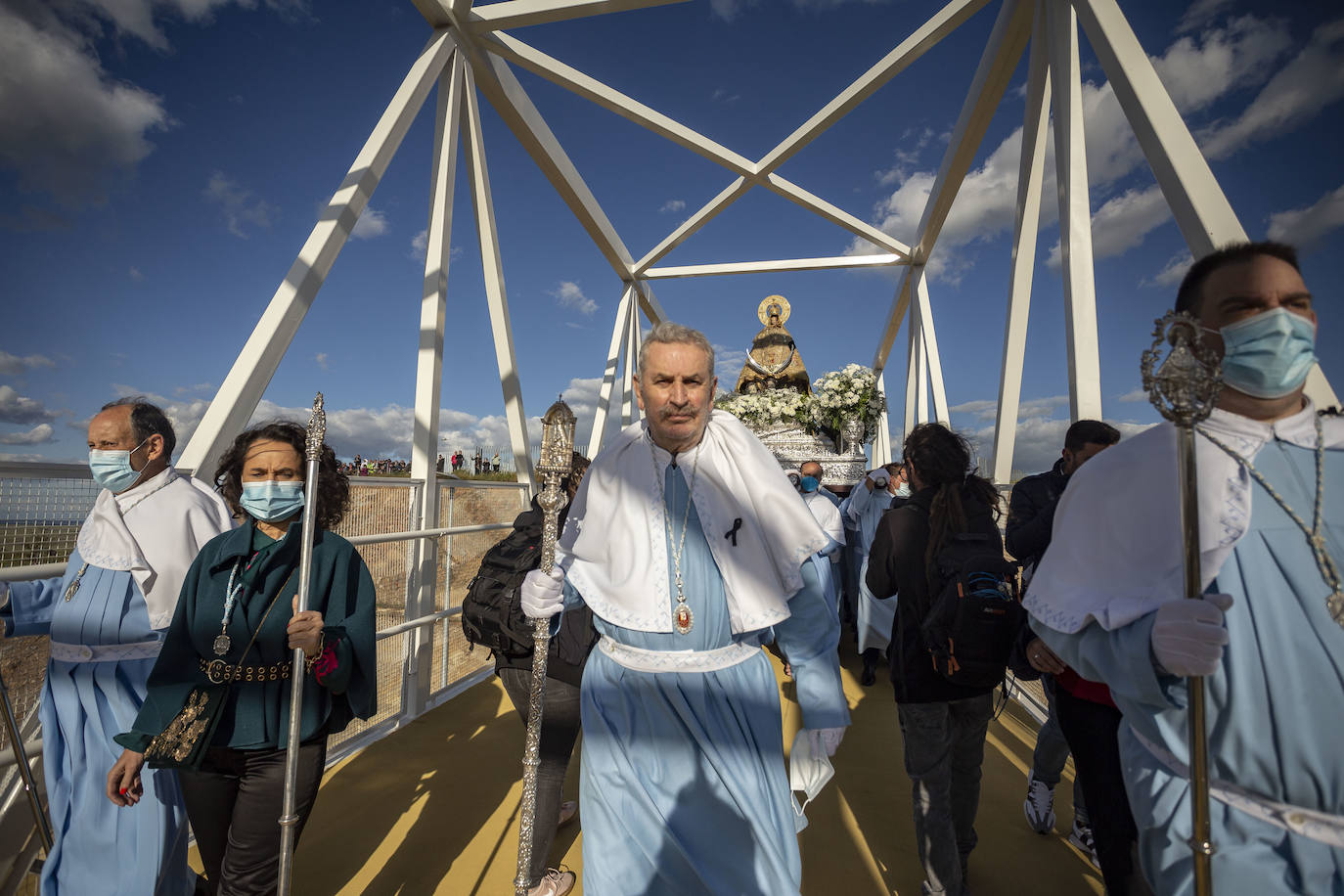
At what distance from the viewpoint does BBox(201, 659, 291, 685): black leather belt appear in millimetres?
2072

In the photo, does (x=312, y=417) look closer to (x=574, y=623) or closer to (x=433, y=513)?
(x=574, y=623)

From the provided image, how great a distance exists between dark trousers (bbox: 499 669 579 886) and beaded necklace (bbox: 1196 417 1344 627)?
9.00ft

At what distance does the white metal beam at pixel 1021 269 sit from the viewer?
6273 millimetres

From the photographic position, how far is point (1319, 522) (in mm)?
1267

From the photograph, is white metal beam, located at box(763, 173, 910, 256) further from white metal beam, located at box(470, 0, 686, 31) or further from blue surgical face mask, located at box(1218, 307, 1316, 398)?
blue surgical face mask, located at box(1218, 307, 1316, 398)

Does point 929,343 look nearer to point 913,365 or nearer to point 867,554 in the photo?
point 913,365

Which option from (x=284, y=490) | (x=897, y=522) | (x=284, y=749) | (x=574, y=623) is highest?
(x=284, y=490)

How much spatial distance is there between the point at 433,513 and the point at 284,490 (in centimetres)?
320

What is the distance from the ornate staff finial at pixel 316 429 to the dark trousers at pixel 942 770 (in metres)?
2.74

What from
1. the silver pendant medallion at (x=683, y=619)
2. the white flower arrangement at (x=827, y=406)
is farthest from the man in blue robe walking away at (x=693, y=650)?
the white flower arrangement at (x=827, y=406)

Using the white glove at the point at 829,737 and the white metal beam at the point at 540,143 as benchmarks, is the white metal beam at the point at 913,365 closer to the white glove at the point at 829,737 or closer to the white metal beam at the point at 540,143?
the white metal beam at the point at 540,143

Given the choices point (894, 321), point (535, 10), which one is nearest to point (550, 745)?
point (535, 10)

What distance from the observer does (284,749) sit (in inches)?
84.8

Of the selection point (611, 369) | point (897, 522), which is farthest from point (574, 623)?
point (611, 369)
